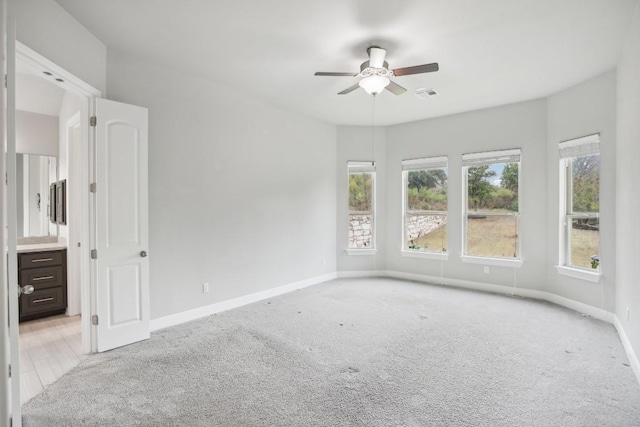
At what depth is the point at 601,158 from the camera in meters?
3.86

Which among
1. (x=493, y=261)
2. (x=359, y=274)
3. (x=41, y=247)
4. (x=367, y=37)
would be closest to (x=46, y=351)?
(x=41, y=247)

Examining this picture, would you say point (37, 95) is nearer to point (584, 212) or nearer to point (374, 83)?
point (374, 83)

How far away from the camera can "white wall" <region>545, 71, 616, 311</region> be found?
3.75m

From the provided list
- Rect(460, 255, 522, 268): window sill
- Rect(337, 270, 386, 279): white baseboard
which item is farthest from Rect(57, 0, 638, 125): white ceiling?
Rect(337, 270, 386, 279): white baseboard

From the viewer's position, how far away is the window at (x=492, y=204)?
5.10 metres

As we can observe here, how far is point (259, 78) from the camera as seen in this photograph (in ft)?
13.0

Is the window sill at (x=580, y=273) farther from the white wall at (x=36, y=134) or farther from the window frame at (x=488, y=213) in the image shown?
the white wall at (x=36, y=134)

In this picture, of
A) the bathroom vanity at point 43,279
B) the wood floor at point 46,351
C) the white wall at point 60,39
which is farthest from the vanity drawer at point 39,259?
the white wall at point 60,39

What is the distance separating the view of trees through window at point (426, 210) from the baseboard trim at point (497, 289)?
0.52 m

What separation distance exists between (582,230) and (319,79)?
383 centimetres

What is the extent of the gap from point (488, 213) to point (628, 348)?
262cm

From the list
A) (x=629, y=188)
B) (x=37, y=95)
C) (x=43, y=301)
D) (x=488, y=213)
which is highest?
(x=37, y=95)

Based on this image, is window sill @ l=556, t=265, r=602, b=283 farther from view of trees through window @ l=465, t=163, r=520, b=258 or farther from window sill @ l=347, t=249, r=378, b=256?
window sill @ l=347, t=249, r=378, b=256

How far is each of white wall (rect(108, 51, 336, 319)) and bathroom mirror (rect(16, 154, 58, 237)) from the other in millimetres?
2026
